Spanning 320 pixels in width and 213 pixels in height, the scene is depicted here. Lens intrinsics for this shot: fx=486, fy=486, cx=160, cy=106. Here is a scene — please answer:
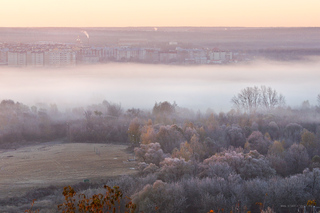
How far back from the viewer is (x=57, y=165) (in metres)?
38.5

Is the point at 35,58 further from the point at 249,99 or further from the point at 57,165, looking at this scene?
the point at 57,165

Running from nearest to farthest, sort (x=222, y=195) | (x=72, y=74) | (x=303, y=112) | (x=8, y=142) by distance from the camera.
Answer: (x=222, y=195) < (x=8, y=142) < (x=303, y=112) < (x=72, y=74)

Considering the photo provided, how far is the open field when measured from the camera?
3203 cm

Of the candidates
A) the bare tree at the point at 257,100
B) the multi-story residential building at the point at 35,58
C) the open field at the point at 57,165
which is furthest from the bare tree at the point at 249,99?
the multi-story residential building at the point at 35,58

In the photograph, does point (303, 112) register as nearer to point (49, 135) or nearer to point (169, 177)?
point (49, 135)

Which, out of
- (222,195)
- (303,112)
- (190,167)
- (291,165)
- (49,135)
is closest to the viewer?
(222,195)

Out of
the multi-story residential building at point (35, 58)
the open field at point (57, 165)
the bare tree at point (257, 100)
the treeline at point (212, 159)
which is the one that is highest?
the multi-story residential building at point (35, 58)

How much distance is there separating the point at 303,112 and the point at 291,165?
123 feet

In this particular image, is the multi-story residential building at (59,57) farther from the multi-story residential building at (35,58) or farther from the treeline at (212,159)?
the treeline at (212,159)

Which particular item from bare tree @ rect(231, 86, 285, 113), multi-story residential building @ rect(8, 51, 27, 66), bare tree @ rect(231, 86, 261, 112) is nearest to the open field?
bare tree @ rect(231, 86, 261, 112)

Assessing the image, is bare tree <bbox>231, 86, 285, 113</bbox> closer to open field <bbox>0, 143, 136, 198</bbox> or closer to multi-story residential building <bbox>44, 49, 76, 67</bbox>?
open field <bbox>0, 143, 136, 198</bbox>

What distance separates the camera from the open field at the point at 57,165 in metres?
32.0

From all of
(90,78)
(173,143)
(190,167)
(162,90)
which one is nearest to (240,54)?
(162,90)

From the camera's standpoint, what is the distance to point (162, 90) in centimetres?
Answer: 12119
